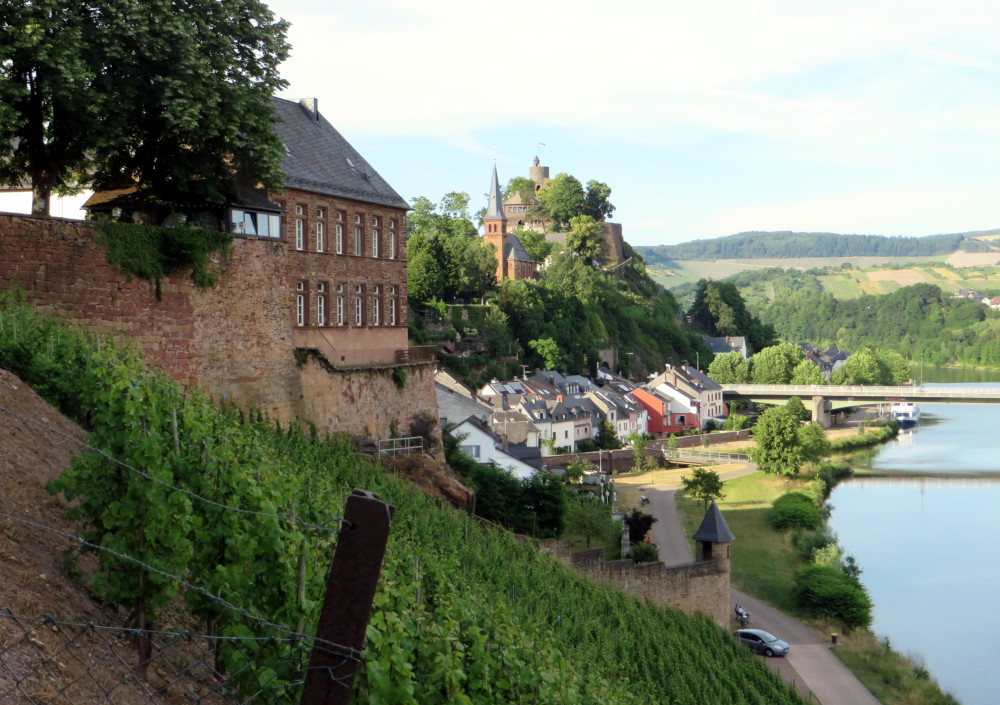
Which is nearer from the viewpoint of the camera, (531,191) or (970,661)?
(970,661)

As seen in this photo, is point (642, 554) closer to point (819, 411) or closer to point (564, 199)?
point (819, 411)

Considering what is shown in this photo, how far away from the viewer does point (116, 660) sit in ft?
24.1

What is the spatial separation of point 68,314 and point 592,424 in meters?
51.4

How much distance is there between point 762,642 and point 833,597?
15.5ft

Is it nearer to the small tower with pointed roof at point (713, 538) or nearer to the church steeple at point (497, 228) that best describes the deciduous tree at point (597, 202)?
the church steeple at point (497, 228)

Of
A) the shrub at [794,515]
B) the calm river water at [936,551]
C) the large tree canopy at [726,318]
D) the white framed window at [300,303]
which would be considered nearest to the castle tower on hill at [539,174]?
the large tree canopy at [726,318]

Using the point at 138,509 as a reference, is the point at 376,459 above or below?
below

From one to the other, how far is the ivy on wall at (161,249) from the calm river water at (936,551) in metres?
19.3

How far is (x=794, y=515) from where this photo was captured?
4144cm

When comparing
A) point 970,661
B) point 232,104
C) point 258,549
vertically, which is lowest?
point 970,661

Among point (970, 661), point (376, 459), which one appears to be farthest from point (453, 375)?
point (376, 459)

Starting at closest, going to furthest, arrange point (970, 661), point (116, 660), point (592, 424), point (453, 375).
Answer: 1. point (116, 660)
2. point (970, 661)
3. point (453, 375)
4. point (592, 424)

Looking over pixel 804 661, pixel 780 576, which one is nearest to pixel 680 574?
pixel 804 661

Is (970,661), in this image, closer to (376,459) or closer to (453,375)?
(376,459)
